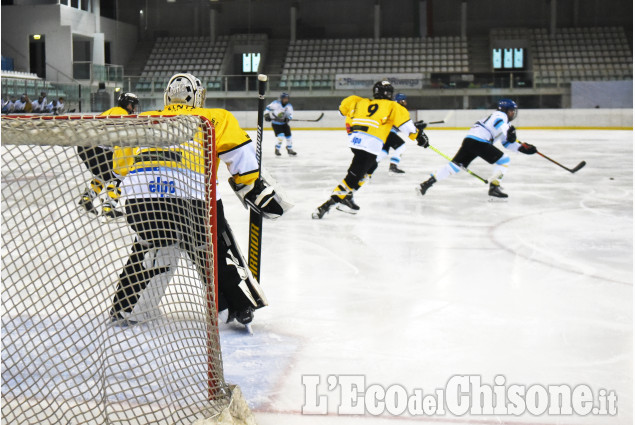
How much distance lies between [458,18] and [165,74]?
9232 millimetres

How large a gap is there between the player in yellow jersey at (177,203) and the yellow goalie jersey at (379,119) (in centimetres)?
293

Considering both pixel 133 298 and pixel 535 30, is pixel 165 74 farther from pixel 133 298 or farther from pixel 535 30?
pixel 133 298

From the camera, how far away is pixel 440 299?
3047mm

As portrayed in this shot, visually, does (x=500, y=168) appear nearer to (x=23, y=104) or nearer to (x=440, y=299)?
(x=440, y=299)

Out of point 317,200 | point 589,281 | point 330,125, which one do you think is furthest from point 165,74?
point 589,281

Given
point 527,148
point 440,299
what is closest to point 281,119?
point 527,148

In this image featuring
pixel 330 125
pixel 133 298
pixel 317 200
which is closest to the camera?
pixel 133 298

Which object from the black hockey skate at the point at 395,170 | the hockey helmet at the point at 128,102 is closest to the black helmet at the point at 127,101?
the hockey helmet at the point at 128,102

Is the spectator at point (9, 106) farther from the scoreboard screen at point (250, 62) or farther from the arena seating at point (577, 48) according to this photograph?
the arena seating at point (577, 48)

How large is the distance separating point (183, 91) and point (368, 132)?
10.1 feet

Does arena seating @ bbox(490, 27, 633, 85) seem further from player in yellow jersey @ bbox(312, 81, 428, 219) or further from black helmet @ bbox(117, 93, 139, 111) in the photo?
black helmet @ bbox(117, 93, 139, 111)

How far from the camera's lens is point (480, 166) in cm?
907

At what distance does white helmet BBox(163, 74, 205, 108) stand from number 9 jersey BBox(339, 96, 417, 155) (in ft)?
9.74

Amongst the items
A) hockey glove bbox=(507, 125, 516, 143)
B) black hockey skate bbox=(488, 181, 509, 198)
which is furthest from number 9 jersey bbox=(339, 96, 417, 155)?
black hockey skate bbox=(488, 181, 509, 198)
